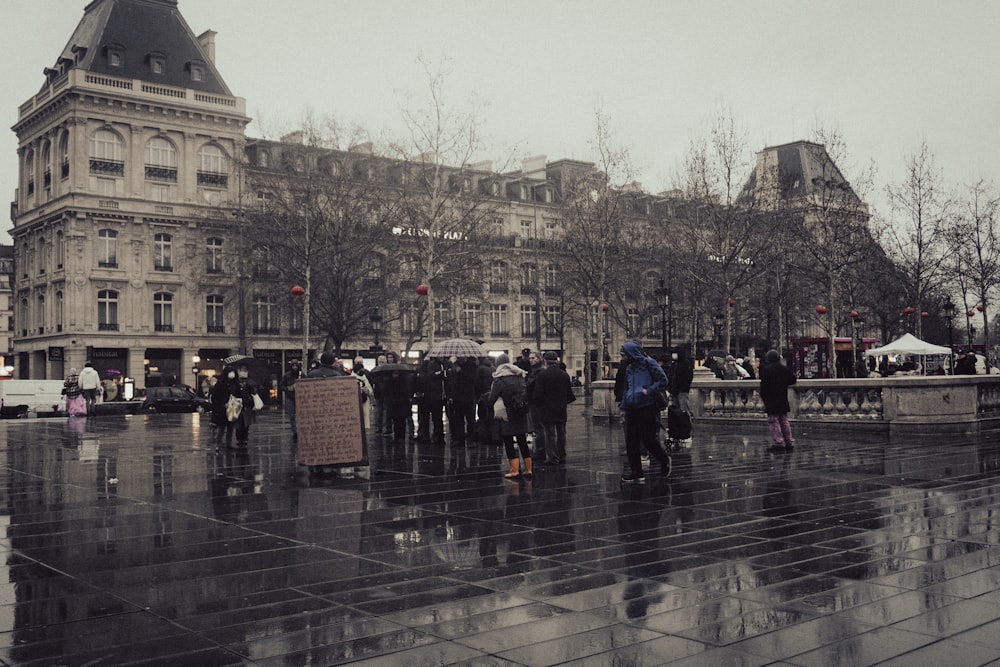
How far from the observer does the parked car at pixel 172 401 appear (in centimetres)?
4259

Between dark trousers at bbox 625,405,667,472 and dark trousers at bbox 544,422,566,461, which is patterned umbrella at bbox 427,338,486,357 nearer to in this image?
dark trousers at bbox 544,422,566,461

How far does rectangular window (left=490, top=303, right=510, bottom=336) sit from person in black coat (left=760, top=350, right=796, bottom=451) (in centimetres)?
5213

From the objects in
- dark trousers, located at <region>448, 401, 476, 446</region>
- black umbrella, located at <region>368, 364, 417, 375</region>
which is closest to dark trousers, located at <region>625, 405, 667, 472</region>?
dark trousers, located at <region>448, 401, 476, 446</region>

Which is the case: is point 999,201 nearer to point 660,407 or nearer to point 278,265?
point 278,265

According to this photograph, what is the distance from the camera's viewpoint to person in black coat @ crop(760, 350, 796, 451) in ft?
50.7

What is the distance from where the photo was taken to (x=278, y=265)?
46.3m

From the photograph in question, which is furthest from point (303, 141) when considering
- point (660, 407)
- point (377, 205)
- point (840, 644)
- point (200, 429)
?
point (840, 644)

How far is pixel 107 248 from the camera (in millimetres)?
54125

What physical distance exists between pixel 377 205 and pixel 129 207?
1701cm

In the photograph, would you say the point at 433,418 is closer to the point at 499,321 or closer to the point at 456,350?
the point at 456,350

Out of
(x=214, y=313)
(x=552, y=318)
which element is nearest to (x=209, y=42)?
(x=214, y=313)

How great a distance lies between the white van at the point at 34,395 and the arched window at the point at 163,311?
609 inches

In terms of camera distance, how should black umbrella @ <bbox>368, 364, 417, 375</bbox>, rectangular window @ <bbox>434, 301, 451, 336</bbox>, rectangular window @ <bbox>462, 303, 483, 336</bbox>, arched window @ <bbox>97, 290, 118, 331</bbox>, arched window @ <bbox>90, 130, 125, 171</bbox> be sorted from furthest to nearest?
rectangular window @ <bbox>462, 303, 483, 336</bbox>, rectangular window @ <bbox>434, 301, 451, 336</bbox>, arched window @ <bbox>97, 290, 118, 331</bbox>, arched window @ <bbox>90, 130, 125, 171</bbox>, black umbrella @ <bbox>368, 364, 417, 375</bbox>

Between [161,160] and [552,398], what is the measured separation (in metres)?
48.1
